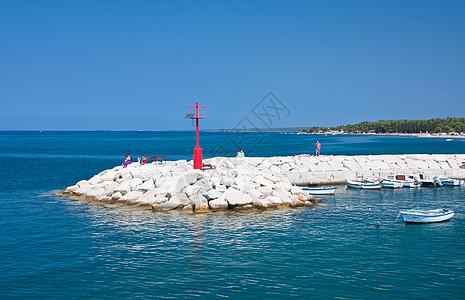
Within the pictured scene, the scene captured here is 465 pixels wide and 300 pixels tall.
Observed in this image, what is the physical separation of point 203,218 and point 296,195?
6.29 m

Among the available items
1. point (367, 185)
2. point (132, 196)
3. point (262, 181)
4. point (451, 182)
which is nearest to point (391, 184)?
point (367, 185)

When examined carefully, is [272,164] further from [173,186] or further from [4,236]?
[4,236]

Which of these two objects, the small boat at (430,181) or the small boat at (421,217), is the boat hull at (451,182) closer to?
the small boat at (430,181)

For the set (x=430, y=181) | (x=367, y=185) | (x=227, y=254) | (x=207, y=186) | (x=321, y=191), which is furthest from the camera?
(x=430, y=181)

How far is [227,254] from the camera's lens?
46.9 ft

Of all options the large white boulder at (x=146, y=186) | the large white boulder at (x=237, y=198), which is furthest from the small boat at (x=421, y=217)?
the large white boulder at (x=146, y=186)

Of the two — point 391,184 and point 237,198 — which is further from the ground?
point 237,198

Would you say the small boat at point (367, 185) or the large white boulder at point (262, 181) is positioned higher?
the large white boulder at point (262, 181)

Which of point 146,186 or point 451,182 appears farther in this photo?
point 451,182

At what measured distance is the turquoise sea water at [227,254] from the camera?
11422mm

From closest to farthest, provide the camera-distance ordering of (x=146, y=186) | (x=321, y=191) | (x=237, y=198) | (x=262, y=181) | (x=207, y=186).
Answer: (x=237, y=198)
(x=207, y=186)
(x=146, y=186)
(x=262, y=181)
(x=321, y=191)

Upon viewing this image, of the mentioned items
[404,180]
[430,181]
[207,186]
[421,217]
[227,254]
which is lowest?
[227,254]

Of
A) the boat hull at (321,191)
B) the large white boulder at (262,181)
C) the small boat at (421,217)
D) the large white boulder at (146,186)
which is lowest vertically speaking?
the small boat at (421,217)

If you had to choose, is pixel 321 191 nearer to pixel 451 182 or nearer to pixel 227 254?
pixel 451 182
